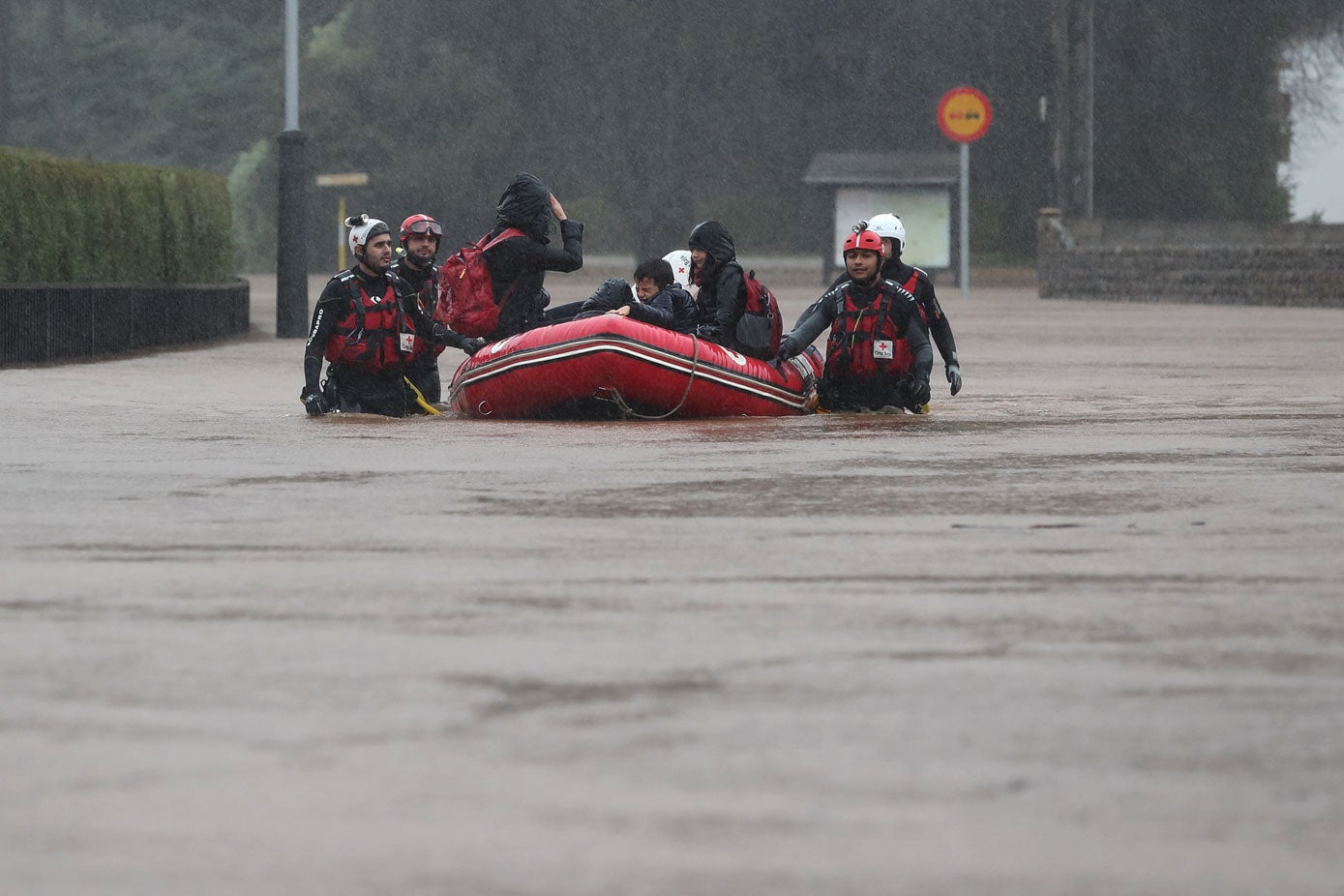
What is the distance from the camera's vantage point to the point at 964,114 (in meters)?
46.2

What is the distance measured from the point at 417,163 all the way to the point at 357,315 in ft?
140

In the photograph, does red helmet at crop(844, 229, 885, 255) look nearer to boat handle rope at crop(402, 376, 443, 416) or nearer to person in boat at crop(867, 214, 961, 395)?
person in boat at crop(867, 214, 961, 395)

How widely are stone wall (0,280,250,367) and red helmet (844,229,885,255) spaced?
8.38 metres

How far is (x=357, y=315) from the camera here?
15656 mm

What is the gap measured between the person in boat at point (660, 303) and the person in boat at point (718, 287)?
0.11m

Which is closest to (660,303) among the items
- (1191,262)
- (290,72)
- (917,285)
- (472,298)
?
(472,298)

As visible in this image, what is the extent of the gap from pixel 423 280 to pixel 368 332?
2.78 ft

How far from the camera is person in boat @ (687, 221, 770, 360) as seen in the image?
53.0 feet

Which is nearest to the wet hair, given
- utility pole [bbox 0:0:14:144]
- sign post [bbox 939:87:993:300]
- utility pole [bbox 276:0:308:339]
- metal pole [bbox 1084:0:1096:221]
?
utility pole [bbox 276:0:308:339]

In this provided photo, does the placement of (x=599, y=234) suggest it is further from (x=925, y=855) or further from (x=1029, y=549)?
(x=925, y=855)

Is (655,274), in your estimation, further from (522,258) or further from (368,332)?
(368,332)

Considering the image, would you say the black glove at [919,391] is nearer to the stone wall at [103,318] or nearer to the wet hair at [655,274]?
the wet hair at [655,274]

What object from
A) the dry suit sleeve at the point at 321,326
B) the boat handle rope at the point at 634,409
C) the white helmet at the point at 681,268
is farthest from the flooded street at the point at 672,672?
the white helmet at the point at 681,268

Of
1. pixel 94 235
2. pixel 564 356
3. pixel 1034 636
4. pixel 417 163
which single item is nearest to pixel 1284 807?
pixel 1034 636
